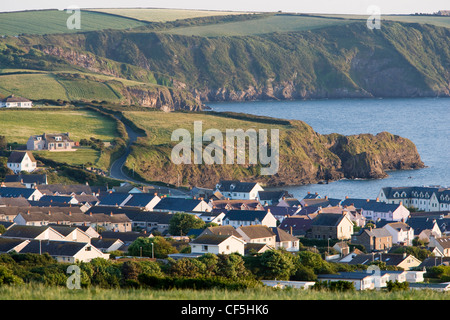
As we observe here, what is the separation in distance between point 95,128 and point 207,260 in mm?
69438

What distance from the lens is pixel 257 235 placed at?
46.8 m

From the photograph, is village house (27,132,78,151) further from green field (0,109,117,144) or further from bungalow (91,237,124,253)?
bungalow (91,237,124,253)

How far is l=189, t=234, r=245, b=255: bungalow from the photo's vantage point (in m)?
40.5

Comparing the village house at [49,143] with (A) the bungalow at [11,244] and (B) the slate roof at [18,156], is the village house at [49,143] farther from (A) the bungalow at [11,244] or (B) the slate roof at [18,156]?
(A) the bungalow at [11,244]

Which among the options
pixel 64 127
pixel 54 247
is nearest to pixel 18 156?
pixel 64 127

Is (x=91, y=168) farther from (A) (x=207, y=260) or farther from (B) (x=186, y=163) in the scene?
(A) (x=207, y=260)

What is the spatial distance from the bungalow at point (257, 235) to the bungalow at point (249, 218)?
24.8 ft

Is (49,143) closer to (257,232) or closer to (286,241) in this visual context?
(257,232)

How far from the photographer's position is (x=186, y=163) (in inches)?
3765

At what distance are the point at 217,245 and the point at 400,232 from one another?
52.9 ft

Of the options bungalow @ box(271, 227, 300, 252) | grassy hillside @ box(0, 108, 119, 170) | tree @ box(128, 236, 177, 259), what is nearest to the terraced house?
bungalow @ box(271, 227, 300, 252)

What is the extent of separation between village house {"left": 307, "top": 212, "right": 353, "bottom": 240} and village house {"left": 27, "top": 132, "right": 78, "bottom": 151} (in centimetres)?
4364

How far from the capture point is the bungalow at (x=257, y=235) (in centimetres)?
4628
